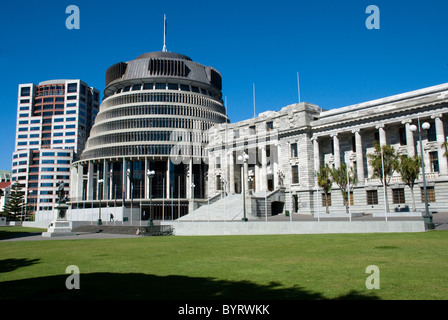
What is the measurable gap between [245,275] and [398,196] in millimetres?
47671

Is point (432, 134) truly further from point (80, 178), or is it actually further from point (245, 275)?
point (80, 178)

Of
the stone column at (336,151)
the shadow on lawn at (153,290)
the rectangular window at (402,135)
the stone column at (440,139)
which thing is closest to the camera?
the shadow on lawn at (153,290)

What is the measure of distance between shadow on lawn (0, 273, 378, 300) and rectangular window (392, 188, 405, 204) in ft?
159

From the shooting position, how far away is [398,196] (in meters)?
53.8

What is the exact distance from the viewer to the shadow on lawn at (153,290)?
931 cm

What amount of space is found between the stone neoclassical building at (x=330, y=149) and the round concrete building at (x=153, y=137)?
1833cm

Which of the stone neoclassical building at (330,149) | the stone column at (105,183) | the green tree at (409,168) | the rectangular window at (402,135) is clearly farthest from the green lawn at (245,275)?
the stone column at (105,183)

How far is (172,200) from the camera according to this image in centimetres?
9075

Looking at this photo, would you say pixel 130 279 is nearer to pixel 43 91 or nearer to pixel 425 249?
pixel 425 249

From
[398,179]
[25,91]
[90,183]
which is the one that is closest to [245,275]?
[398,179]

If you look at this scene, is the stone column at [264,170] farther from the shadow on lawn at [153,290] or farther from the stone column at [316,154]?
the shadow on lawn at [153,290]

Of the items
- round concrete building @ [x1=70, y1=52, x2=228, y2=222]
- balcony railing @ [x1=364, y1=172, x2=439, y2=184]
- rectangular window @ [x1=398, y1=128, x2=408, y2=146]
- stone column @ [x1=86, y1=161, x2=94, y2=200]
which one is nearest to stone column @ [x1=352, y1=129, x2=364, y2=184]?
balcony railing @ [x1=364, y1=172, x2=439, y2=184]

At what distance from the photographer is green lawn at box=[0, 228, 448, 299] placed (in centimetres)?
958

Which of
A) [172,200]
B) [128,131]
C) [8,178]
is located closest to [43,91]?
[8,178]
